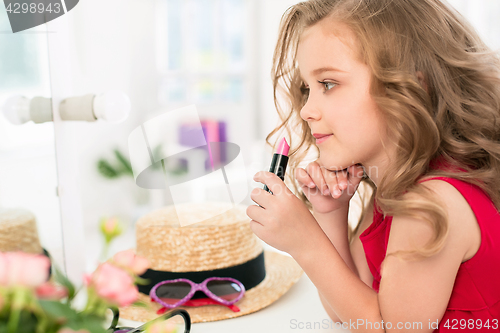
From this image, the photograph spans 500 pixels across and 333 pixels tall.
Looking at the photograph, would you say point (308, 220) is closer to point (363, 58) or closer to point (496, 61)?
point (363, 58)

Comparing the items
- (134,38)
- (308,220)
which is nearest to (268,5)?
(134,38)

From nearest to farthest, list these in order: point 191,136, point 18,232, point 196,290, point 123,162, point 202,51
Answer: point 18,232, point 196,290, point 191,136, point 123,162, point 202,51

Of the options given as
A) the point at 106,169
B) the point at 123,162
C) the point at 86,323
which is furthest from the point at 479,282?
the point at 106,169

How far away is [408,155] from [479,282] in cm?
19

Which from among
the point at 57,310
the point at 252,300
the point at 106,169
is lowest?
A: the point at 106,169

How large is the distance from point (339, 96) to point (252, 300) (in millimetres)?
347

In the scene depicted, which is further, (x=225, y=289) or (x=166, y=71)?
(x=166, y=71)

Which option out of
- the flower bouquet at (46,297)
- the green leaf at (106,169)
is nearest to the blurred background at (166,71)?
the green leaf at (106,169)

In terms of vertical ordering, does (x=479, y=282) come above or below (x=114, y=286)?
below

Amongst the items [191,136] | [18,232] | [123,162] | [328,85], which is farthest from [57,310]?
[123,162]

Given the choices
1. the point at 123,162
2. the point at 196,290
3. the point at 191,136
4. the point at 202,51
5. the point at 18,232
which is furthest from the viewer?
the point at 202,51

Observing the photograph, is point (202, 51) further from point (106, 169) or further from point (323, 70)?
point (323, 70)

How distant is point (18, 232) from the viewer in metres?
0.55

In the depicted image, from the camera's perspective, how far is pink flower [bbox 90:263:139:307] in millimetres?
239
